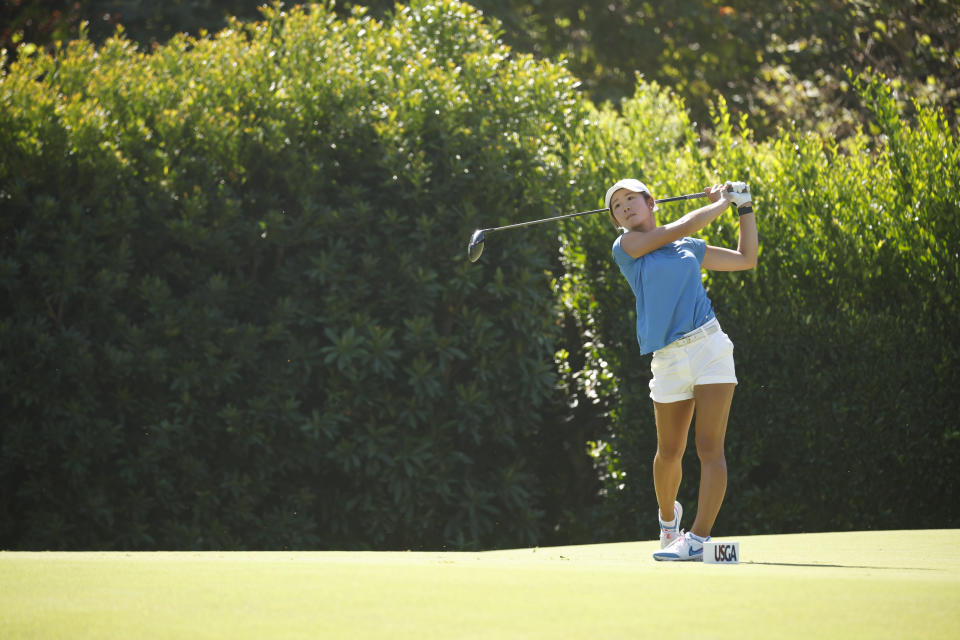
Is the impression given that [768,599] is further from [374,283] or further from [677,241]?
[374,283]

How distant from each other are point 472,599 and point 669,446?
229 centimetres

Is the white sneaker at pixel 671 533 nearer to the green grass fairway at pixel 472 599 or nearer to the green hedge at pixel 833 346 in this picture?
the green grass fairway at pixel 472 599

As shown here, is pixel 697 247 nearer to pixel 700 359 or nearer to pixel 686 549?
pixel 700 359

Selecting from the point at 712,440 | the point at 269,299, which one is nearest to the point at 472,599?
the point at 712,440

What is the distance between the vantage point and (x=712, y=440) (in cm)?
555

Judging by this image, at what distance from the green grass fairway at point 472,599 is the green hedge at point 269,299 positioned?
386 cm

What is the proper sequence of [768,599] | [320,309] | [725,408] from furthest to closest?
1. [320,309]
2. [725,408]
3. [768,599]

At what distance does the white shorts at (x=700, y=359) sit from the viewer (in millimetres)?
5539

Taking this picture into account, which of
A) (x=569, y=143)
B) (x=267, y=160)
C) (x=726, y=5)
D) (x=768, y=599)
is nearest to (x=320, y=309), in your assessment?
(x=267, y=160)

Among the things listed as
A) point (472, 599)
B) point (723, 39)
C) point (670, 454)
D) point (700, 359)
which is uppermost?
point (723, 39)

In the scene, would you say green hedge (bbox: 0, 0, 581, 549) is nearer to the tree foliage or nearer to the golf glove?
the tree foliage

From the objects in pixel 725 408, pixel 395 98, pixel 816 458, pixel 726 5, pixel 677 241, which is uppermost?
pixel 726 5

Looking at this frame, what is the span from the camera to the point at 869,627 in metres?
3.21

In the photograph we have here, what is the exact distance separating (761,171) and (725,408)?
14.3ft
